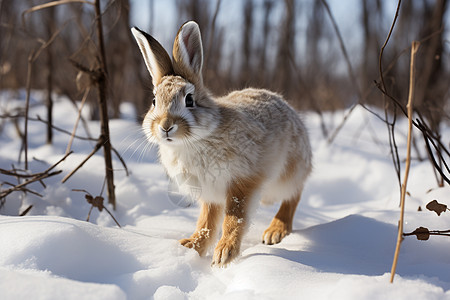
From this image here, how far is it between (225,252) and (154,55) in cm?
102

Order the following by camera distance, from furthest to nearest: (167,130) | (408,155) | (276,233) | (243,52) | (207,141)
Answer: (243,52)
(276,233)
(207,141)
(167,130)
(408,155)

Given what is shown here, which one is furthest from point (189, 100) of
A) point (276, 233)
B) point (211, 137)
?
point (276, 233)

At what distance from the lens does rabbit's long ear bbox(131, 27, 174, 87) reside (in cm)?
207

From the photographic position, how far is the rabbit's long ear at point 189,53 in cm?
209

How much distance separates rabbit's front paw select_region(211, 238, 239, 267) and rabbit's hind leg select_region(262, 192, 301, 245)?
460 mm

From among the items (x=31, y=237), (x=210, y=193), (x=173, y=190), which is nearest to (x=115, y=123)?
(x=173, y=190)

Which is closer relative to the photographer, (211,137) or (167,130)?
(167,130)

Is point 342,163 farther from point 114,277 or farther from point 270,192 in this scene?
point 114,277

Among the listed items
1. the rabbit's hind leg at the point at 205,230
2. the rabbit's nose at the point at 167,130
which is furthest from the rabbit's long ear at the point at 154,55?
the rabbit's hind leg at the point at 205,230

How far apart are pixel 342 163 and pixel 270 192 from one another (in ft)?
6.86

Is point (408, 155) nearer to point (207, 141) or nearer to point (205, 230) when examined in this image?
point (207, 141)

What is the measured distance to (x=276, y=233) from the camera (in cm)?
243

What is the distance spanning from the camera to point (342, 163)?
14.4ft

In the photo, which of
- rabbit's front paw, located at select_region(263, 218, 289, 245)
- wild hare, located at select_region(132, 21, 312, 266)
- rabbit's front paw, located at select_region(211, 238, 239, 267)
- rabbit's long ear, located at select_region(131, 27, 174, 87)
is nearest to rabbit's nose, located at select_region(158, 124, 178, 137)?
wild hare, located at select_region(132, 21, 312, 266)
